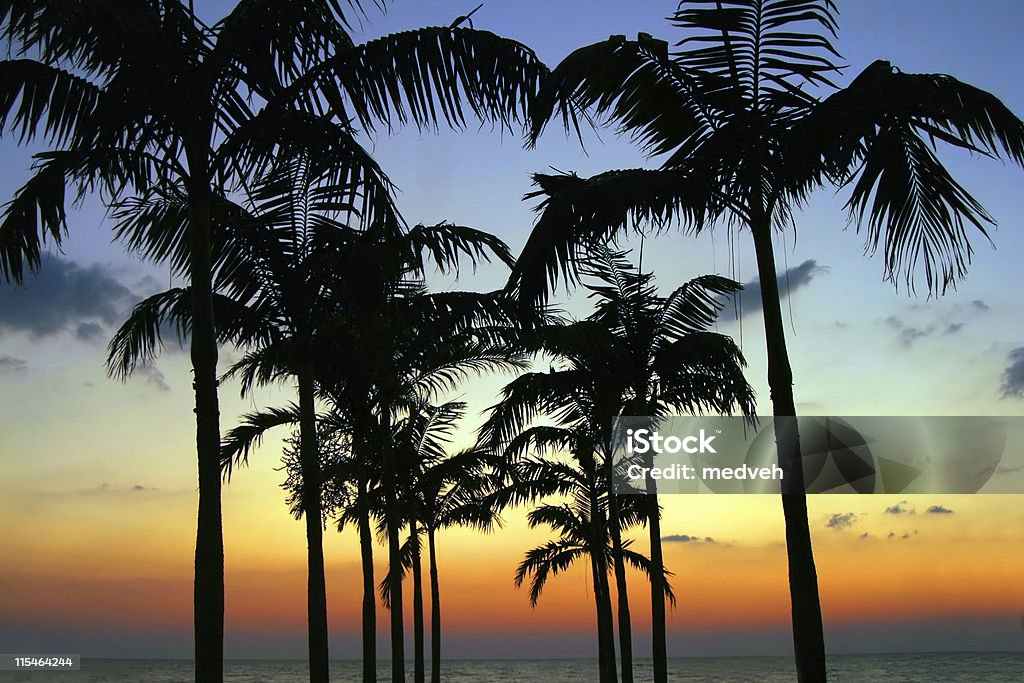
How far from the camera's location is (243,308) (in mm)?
11992

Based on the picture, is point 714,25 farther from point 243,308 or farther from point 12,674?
point 12,674

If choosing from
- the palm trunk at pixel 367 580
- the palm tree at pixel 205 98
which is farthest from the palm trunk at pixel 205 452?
the palm trunk at pixel 367 580

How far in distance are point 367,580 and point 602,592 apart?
19.7 ft

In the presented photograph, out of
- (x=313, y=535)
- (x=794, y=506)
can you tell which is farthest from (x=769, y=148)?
(x=313, y=535)

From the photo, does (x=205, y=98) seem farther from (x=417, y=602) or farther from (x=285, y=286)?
(x=417, y=602)

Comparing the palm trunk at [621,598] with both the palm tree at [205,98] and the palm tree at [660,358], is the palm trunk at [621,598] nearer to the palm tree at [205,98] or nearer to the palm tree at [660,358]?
the palm tree at [660,358]

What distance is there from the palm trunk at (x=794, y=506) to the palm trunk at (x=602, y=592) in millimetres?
13167

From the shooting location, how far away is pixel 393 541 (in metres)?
17.6

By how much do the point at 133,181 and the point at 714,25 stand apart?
211 inches

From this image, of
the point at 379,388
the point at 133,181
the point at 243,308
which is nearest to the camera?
the point at 133,181

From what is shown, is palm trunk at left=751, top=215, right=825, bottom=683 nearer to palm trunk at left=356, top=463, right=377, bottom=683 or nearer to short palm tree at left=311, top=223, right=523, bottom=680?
short palm tree at left=311, top=223, right=523, bottom=680

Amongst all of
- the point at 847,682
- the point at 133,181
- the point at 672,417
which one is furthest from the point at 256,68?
the point at 847,682

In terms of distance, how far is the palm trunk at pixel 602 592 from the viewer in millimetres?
20594

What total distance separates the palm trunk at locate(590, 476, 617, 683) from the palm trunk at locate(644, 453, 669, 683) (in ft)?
A: 3.27
